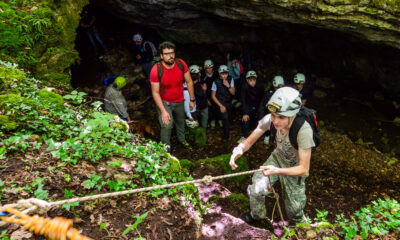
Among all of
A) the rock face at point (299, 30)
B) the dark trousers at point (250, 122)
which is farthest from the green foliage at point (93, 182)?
the rock face at point (299, 30)

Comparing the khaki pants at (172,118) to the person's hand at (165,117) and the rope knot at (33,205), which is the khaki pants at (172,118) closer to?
the person's hand at (165,117)

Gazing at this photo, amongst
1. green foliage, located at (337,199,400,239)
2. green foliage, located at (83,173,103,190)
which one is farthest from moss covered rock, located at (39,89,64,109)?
green foliage, located at (337,199,400,239)

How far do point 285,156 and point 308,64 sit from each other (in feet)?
32.9

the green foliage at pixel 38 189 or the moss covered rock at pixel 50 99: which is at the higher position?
the moss covered rock at pixel 50 99

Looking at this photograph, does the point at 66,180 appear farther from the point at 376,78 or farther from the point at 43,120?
the point at 376,78

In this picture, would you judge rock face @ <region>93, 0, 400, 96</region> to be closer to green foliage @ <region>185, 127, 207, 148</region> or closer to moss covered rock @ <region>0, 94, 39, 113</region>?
green foliage @ <region>185, 127, 207, 148</region>

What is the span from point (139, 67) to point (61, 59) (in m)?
5.16

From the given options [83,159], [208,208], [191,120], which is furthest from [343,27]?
[83,159]

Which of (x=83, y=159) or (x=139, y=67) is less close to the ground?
(x=139, y=67)

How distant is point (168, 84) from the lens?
19.8 feet

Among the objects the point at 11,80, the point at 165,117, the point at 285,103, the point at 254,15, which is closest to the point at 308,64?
the point at 254,15

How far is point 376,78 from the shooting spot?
33.3ft

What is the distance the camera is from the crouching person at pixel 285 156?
3.24 m

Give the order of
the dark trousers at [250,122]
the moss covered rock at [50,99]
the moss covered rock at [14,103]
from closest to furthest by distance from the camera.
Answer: the moss covered rock at [14,103] < the moss covered rock at [50,99] < the dark trousers at [250,122]
